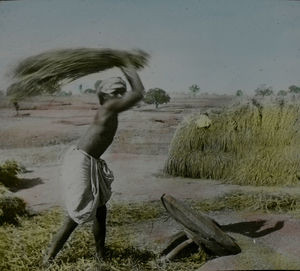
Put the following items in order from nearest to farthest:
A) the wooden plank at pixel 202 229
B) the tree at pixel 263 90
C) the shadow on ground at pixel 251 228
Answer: the wooden plank at pixel 202 229, the shadow on ground at pixel 251 228, the tree at pixel 263 90

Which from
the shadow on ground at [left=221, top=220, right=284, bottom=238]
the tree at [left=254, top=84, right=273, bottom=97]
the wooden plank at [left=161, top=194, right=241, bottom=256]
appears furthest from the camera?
the tree at [left=254, top=84, right=273, bottom=97]

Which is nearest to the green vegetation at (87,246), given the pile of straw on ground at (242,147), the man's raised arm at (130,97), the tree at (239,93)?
the pile of straw on ground at (242,147)

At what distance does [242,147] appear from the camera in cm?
317

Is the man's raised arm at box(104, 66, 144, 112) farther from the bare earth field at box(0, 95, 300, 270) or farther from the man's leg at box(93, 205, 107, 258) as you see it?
the man's leg at box(93, 205, 107, 258)

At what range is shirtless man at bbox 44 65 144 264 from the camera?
297cm

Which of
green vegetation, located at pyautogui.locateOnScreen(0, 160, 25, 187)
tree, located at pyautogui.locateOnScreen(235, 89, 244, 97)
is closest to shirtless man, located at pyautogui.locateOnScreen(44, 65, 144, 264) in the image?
green vegetation, located at pyautogui.locateOnScreen(0, 160, 25, 187)

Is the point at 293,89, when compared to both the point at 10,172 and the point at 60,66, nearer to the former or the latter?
the point at 60,66

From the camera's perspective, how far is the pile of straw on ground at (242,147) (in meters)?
3.16

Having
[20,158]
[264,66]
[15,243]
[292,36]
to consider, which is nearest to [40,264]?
[15,243]

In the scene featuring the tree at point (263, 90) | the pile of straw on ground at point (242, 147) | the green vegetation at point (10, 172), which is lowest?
the green vegetation at point (10, 172)

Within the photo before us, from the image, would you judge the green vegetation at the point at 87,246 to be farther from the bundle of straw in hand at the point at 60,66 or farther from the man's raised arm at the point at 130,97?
the bundle of straw in hand at the point at 60,66

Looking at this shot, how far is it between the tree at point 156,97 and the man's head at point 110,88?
0.16 meters

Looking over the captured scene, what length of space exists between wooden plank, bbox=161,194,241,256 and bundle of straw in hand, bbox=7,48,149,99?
80 centimetres

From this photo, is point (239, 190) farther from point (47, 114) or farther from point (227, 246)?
point (47, 114)
